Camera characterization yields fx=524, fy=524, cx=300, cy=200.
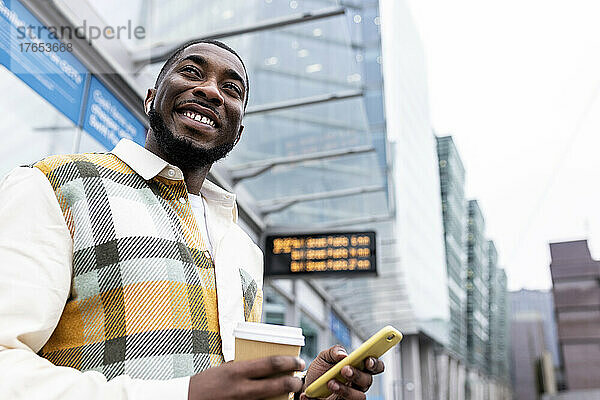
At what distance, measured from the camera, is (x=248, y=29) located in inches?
167

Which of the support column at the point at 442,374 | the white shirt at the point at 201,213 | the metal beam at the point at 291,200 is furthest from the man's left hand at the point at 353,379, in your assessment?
the support column at the point at 442,374

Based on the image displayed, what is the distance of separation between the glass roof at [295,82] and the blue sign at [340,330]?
6057 millimetres

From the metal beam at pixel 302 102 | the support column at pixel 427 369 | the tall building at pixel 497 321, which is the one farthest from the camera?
the tall building at pixel 497 321

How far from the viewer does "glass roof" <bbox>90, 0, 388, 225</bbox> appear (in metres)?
4.58

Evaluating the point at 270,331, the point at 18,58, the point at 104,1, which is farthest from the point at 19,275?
the point at 104,1

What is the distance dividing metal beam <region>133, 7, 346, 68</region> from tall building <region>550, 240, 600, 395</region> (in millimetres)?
48280

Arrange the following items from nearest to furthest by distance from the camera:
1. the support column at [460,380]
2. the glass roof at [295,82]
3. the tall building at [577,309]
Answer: the glass roof at [295,82] < the support column at [460,380] < the tall building at [577,309]

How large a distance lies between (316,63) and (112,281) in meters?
5.17

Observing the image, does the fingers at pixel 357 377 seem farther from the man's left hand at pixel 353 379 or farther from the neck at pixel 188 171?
the neck at pixel 188 171

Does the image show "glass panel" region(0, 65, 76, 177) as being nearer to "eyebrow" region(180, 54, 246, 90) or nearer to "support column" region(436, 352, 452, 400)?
"eyebrow" region(180, 54, 246, 90)

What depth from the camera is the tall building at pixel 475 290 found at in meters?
50.7

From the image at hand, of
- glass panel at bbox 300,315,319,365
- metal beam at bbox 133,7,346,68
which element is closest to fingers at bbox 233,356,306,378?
metal beam at bbox 133,7,346,68

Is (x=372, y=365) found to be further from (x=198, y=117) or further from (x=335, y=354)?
(x=198, y=117)

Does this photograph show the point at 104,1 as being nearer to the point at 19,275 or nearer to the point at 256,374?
the point at 19,275
